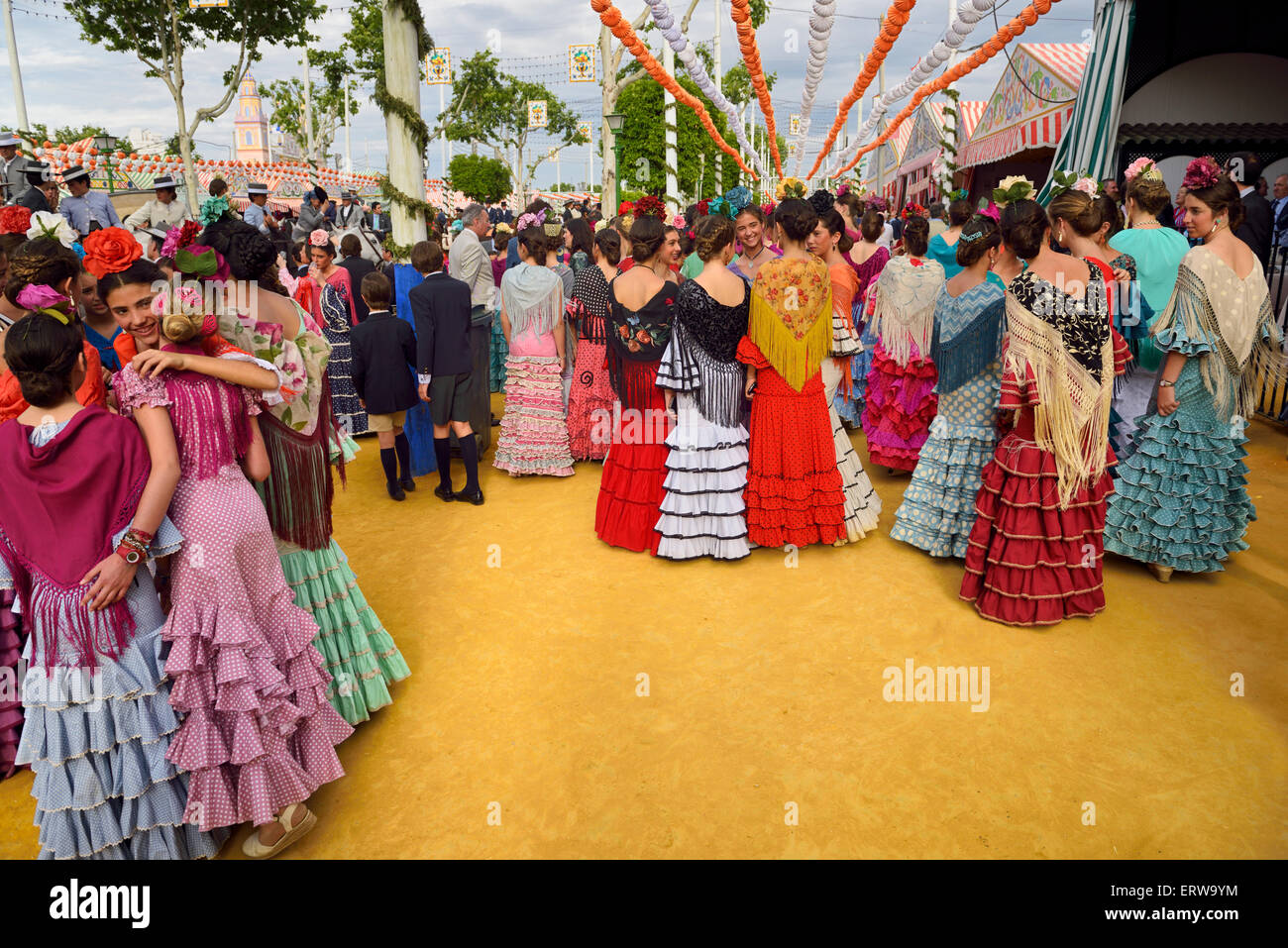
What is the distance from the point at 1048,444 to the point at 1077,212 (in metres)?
Answer: 1.34

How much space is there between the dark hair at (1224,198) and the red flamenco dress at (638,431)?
3036 mm

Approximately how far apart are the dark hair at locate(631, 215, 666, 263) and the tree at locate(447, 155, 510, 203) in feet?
134

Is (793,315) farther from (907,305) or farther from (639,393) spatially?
(907,305)

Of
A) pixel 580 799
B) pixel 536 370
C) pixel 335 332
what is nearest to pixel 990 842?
pixel 580 799

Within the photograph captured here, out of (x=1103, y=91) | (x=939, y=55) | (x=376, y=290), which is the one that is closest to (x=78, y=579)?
(x=376, y=290)

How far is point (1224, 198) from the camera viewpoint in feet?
13.6

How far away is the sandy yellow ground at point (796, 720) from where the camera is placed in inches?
107

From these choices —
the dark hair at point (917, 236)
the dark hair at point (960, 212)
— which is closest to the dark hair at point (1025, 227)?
the dark hair at point (917, 236)

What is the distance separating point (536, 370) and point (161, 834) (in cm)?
463

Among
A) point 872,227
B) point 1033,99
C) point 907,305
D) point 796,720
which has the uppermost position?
point 1033,99

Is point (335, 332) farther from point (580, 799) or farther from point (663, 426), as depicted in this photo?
point (580, 799)

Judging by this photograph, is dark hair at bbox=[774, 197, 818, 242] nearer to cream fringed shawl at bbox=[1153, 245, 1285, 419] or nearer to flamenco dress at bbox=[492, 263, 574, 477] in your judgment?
cream fringed shawl at bbox=[1153, 245, 1285, 419]

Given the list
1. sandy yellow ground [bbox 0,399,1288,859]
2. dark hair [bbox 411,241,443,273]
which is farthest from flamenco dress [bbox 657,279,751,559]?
dark hair [bbox 411,241,443,273]
